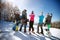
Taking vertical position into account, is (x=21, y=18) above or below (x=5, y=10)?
below

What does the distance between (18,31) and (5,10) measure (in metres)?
0.41

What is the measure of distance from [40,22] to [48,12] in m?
0.22

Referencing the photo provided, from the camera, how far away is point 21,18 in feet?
7.02

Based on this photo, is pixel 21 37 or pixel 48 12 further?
pixel 48 12

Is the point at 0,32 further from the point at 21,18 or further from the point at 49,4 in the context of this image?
the point at 49,4

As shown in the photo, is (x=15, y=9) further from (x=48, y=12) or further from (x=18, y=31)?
(x=48, y=12)

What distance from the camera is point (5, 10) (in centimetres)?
213

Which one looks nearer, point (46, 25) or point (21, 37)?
point (21, 37)

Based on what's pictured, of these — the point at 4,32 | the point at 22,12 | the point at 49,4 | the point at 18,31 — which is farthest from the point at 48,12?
the point at 4,32

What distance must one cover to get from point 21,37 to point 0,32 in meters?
0.36

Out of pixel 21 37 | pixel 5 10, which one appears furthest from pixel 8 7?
pixel 21 37

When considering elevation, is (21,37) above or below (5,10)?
below

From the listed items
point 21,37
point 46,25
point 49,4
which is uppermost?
point 49,4

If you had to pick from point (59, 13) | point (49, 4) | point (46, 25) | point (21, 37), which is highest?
point (49, 4)
